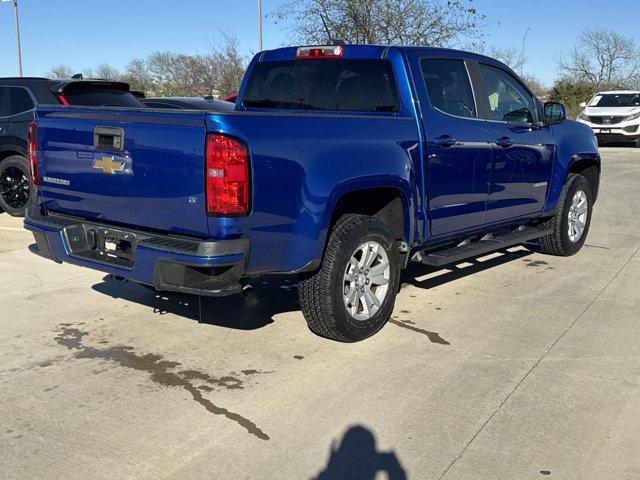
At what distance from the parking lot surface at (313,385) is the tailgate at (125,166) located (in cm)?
93

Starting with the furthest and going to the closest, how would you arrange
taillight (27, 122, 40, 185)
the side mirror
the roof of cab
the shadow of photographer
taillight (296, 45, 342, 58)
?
the side mirror → taillight (296, 45, 342, 58) → the roof of cab → taillight (27, 122, 40, 185) → the shadow of photographer

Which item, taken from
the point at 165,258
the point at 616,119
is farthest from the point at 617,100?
the point at 165,258

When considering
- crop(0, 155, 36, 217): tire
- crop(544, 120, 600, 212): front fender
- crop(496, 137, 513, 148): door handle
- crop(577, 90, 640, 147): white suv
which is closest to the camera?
crop(496, 137, 513, 148): door handle

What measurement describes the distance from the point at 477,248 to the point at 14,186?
6580 millimetres

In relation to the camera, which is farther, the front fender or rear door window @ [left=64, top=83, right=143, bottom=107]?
rear door window @ [left=64, top=83, right=143, bottom=107]

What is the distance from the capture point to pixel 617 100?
22.3 m

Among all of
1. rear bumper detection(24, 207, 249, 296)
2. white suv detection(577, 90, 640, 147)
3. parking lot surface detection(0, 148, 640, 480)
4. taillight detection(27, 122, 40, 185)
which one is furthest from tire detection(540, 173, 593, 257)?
white suv detection(577, 90, 640, 147)

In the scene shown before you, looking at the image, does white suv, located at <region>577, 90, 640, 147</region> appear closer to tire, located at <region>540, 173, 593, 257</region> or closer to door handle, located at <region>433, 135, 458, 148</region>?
tire, located at <region>540, 173, 593, 257</region>

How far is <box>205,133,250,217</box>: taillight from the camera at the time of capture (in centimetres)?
351

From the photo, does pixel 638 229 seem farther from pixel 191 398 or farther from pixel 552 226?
pixel 191 398

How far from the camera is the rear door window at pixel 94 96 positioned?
8734mm

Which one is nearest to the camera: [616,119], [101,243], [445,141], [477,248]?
[101,243]

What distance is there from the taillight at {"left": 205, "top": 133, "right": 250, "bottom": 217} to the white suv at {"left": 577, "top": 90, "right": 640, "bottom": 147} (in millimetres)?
20020

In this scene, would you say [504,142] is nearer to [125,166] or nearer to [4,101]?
[125,166]
